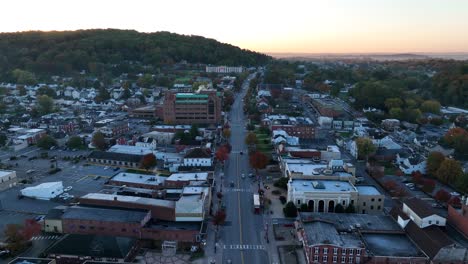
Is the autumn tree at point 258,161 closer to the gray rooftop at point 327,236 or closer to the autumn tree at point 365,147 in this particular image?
the autumn tree at point 365,147

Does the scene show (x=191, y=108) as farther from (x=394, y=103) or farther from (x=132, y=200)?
(x=394, y=103)

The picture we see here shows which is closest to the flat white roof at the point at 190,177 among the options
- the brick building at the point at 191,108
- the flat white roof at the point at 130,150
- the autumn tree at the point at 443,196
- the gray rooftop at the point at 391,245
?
the flat white roof at the point at 130,150

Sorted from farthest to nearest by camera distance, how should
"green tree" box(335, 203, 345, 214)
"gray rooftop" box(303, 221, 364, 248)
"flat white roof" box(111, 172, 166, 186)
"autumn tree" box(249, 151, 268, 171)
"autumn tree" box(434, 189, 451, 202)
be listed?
"autumn tree" box(249, 151, 268, 171)
"flat white roof" box(111, 172, 166, 186)
"autumn tree" box(434, 189, 451, 202)
"green tree" box(335, 203, 345, 214)
"gray rooftop" box(303, 221, 364, 248)

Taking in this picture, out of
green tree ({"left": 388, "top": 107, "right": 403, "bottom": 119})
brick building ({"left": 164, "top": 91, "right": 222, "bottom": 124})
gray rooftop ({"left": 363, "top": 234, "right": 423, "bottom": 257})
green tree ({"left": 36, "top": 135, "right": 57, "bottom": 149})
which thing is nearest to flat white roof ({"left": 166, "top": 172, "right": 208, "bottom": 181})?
gray rooftop ({"left": 363, "top": 234, "right": 423, "bottom": 257})

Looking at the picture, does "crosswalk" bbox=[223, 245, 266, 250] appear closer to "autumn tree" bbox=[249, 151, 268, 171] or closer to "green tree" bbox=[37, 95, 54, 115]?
"autumn tree" bbox=[249, 151, 268, 171]

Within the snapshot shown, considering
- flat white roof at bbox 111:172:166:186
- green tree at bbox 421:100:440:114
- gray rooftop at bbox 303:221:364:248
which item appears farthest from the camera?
green tree at bbox 421:100:440:114
